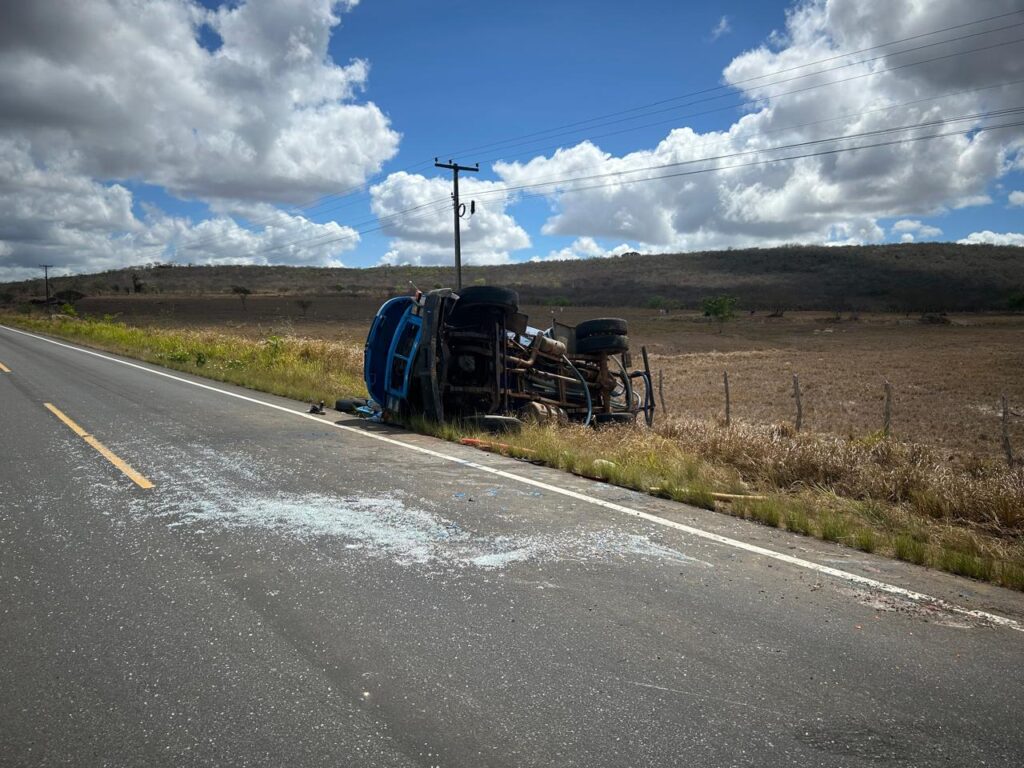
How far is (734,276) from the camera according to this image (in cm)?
10944

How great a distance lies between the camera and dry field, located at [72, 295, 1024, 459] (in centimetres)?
1838

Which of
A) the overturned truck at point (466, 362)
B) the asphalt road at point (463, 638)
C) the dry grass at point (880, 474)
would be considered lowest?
the dry grass at point (880, 474)

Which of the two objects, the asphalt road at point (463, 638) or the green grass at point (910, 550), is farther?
the green grass at point (910, 550)

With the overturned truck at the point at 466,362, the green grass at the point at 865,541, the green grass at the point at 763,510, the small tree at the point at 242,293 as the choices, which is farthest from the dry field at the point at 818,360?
the green grass at the point at 865,541

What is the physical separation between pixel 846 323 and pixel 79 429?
63233 mm

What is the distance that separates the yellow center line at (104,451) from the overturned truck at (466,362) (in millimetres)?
4479

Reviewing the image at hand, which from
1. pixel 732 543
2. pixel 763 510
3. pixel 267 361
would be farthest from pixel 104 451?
pixel 267 361

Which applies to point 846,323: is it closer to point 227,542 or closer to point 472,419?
point 472,419

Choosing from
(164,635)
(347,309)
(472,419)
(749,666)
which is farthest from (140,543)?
(347,309)

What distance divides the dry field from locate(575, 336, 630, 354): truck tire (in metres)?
5.13

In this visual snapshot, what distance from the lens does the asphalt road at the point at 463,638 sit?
114 inches

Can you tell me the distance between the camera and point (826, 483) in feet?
26.1

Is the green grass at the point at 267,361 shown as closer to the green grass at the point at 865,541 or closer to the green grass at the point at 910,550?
the green grass at the point at 865,541

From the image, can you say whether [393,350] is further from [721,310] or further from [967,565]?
[721,310]
